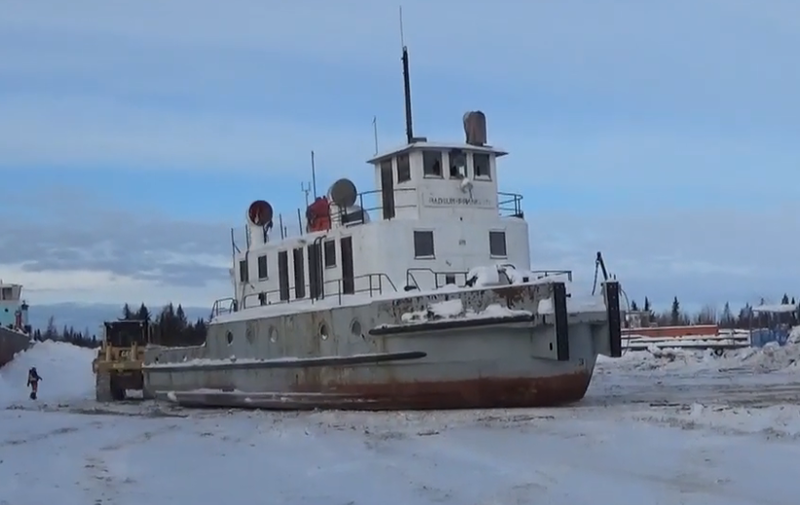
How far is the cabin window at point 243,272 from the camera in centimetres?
2289

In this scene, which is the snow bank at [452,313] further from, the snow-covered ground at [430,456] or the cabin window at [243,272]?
the cabin window at [243,272]

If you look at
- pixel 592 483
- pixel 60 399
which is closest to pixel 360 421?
pixel 592 483

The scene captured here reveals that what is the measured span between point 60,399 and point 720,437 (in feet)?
71.6

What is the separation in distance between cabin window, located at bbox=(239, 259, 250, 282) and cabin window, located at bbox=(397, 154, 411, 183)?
193 inches

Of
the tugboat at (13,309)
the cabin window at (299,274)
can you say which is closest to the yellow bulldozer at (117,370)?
the cabin window at (299,274)

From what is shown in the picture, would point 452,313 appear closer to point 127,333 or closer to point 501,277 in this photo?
point 501,277

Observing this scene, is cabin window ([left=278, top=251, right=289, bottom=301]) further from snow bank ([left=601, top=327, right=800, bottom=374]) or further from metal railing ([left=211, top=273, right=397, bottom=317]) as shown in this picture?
snow bank ([left=601, top=327, right=800, bottom=374])

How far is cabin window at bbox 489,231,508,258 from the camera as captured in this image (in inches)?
763

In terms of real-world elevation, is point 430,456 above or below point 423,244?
below

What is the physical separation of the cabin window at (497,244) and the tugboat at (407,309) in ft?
0.10

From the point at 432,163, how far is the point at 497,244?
1879mm

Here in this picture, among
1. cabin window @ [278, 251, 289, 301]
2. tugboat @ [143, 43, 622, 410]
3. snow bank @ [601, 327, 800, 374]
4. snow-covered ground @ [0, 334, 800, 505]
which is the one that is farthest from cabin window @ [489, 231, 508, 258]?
snow bank @ [601, 327, 800, 374]

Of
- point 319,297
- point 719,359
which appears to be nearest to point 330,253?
point 319,297

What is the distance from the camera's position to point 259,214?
23.3 metres
